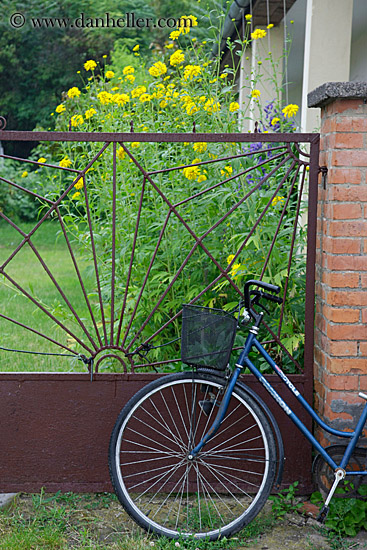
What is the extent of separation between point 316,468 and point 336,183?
3.99 ft

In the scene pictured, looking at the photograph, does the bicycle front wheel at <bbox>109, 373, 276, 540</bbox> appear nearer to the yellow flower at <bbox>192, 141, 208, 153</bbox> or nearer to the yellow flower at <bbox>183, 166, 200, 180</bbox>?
the yellow flower at <bbox>183, 166, 200, 180</bbox>

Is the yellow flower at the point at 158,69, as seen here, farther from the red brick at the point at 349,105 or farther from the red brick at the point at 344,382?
the red brick at the point at 344,382

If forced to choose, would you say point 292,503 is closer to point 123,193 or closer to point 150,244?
point 150,244

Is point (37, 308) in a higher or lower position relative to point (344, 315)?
lower

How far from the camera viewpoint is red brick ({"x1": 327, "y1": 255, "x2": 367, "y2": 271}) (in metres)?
3.00

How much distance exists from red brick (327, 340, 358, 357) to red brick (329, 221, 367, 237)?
452mm

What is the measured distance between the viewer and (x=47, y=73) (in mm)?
22000

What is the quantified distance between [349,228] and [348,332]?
0.44 meters

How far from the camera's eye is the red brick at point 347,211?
2.98 meters

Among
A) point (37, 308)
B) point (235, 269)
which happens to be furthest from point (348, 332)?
point (37, 308)

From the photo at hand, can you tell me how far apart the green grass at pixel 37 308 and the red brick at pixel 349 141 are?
1.55 m

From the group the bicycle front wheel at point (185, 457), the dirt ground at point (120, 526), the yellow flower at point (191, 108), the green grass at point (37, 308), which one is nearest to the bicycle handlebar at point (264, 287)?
the bicycle front wheel at point (185, 457)

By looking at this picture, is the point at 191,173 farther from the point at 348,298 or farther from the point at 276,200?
the point at 348,298

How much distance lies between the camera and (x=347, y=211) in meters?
2.98
